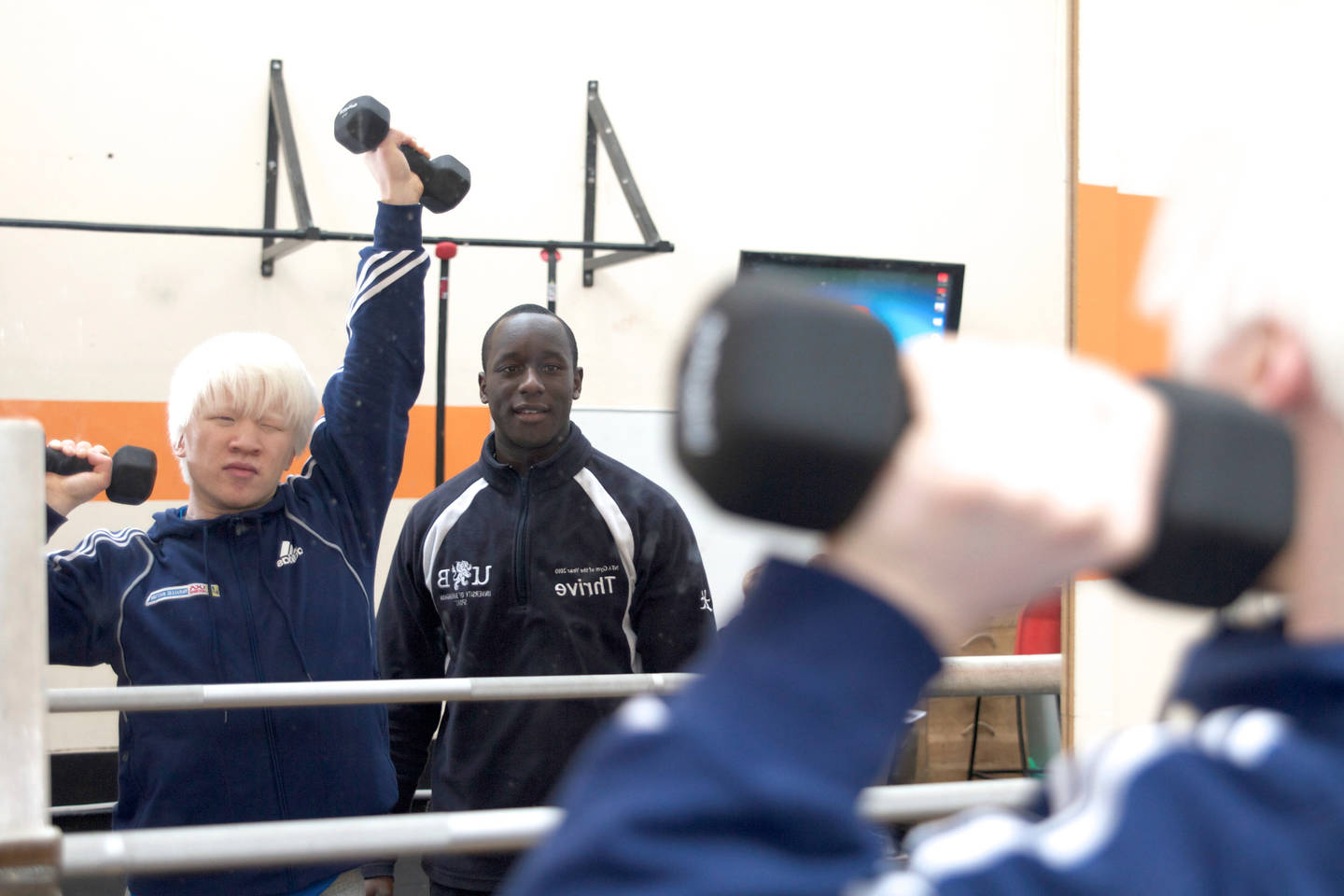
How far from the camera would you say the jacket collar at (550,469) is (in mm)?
1727

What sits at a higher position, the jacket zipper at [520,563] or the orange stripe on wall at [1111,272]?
the orange stripe on wall at [1111,272]

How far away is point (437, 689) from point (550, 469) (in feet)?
1.89

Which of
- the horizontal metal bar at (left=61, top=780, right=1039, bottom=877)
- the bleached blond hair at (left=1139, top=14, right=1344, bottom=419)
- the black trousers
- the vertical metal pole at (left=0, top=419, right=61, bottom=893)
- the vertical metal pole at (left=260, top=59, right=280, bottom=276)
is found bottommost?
the black trousers

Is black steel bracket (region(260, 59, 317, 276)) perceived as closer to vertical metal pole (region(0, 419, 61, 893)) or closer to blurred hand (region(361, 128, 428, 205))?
blurred hand (region(361, 128, 428, 205))

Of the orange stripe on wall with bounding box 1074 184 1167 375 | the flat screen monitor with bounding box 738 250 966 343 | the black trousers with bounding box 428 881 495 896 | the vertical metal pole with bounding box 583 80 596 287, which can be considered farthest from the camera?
the flat screen monitor with bounding box 738 250 966 343

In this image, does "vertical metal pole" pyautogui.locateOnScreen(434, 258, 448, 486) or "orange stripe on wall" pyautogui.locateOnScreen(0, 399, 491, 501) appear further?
"orange stripe on wall" pyautogui.locateOnScreen(0, 399, 491, 501)

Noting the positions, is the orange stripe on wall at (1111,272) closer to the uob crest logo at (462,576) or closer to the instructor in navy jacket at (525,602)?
the instructor in navy jacket at (525,602)

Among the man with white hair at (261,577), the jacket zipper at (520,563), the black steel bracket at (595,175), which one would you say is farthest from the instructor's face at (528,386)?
the black steel bracket at (595,175)

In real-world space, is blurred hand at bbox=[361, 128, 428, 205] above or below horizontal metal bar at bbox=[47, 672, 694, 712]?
above

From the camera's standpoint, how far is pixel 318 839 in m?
0.64

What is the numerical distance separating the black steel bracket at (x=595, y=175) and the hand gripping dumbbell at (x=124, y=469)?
5.40 ft

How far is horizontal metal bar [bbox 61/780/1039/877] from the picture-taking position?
60cm

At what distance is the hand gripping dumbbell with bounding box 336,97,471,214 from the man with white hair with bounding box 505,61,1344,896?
120cm

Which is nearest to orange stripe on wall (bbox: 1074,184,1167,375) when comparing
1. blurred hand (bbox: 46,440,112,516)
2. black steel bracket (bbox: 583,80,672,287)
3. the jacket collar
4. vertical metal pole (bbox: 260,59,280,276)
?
the jacket collar
